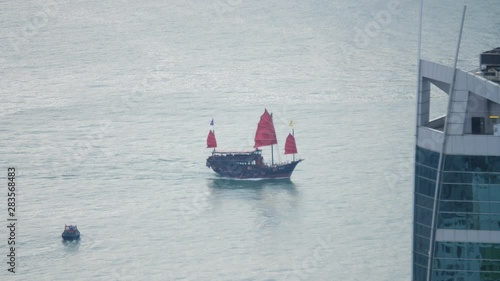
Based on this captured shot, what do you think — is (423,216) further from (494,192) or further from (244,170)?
(244,170)

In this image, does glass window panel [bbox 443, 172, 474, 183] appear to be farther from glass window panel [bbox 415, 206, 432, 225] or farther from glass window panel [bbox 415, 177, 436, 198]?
glass window panel [bbox 415, 206, 432, 225]

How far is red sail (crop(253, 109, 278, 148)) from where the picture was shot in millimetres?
134875

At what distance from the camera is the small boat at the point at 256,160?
132 m

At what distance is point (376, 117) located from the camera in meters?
140

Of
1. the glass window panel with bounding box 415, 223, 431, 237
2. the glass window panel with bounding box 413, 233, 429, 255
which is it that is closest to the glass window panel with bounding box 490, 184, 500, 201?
the glass window panel with bounding box 415, 223, 431, 237

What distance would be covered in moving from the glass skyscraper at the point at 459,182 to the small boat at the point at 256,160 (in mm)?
81605

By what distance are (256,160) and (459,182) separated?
86.1 m

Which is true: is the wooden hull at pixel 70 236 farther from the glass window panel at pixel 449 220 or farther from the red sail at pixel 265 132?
the glass window panel at pixel 449 220

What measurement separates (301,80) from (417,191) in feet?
359

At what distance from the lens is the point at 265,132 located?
135m

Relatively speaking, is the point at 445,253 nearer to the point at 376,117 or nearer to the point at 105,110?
the point at 376,117

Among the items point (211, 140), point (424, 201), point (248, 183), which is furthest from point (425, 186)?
point (211, 140)

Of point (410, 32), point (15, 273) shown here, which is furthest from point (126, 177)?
point (410, 32)

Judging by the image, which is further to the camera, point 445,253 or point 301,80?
point 301,80
